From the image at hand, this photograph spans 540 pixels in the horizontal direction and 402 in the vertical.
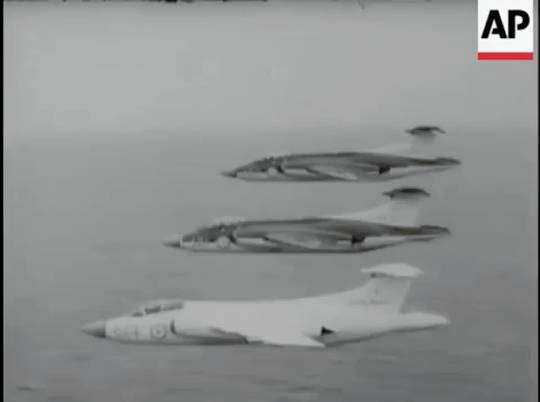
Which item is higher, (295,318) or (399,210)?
(399,210)

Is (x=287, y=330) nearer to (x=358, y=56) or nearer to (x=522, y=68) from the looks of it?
(x=358, y=56)

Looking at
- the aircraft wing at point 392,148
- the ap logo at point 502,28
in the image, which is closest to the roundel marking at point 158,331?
the aircraft wing at point 392,148

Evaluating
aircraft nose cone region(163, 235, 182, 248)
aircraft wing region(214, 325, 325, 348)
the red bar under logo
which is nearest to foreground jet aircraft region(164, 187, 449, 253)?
→ aircraft nose cone region(163, 235, 182, 248)

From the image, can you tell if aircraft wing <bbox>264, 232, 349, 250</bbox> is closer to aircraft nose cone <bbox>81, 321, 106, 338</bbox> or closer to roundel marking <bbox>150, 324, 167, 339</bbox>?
roundel marking <bbox>150, 324, 167, 339</bbox>

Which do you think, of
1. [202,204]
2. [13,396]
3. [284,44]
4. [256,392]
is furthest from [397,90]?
[13,396]

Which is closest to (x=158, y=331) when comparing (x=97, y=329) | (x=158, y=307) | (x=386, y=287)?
(x=158, y=307)

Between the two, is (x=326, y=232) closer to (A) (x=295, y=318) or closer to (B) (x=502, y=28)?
(A) (x=295, y=318)
